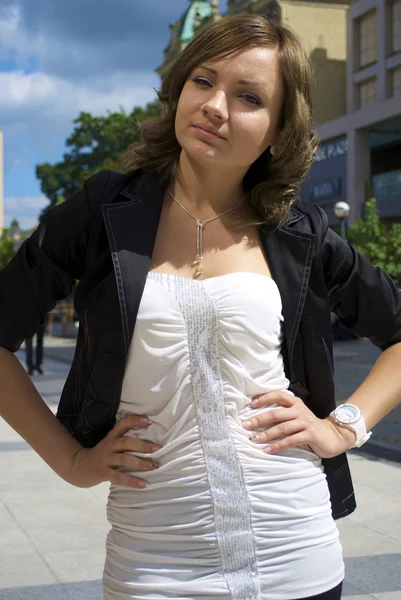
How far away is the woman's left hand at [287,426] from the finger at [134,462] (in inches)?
7.7

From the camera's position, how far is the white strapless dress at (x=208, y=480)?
68.8 inches

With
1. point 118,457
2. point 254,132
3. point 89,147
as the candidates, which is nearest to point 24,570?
point 118,457

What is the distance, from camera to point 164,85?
84.5 inches

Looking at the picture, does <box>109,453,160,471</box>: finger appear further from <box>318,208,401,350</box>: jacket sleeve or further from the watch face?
<box>318,208,401,350</box>: jacket sleeve

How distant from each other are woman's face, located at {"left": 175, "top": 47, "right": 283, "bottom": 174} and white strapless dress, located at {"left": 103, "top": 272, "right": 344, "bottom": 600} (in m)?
0.28

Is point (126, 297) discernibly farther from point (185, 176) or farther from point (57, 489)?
point (57, 489)

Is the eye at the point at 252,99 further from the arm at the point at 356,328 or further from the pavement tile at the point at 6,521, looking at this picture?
the pavement tile at the point at 6,521

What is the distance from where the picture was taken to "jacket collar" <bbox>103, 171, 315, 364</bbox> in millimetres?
1816

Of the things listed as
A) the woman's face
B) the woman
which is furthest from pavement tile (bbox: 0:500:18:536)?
the woman's face

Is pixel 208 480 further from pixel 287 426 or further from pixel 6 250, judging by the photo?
pixel 6 250

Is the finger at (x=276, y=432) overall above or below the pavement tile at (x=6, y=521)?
above

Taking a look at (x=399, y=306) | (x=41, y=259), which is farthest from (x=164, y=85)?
(x=399, y=306)

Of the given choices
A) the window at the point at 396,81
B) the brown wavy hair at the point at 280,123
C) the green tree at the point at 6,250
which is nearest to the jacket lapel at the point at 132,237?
the brown wavy hair at the point at 280,123

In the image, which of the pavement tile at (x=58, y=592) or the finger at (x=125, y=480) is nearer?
the finger at (x=125, y=480)
